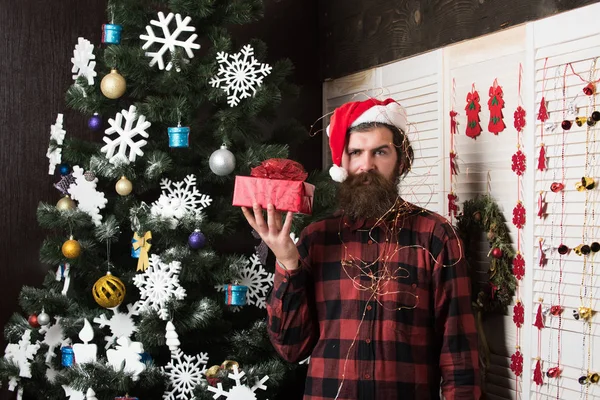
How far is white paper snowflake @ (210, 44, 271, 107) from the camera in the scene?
233cm

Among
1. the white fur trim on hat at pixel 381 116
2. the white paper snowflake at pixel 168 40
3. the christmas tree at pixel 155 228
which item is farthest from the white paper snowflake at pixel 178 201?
the white fur trim on hat at pixel 381 116

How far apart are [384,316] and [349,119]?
551mm

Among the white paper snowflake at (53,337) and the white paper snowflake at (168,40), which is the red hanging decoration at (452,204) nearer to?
the white paper snowflake at (168,40)

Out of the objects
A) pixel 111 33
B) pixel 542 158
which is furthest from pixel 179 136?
pixel 542 158

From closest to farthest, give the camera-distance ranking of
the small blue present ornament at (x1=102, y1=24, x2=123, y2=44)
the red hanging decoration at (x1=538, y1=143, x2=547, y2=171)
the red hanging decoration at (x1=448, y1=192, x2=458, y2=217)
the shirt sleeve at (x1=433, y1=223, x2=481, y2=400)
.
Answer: the shirt sleeve at (x1=433, y1=223, x2=481, y2=400) → the red hanging decoration at (x1=538, y1=143, x2=547, y2=171) → the small blue present ornament at (x1=102, y1=24, x2=123, y2=44) → the red hanging decoration at (x1=448, y1=192, x2=458, y2=217)

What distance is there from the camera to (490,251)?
85.7 inches

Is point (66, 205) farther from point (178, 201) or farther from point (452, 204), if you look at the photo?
point (452, 204)

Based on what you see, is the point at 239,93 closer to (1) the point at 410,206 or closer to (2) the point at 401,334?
(1) the point at 410,206

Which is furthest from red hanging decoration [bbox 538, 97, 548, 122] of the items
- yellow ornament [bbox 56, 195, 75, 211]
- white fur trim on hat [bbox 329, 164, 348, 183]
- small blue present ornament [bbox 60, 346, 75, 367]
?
small blue present ornament [bbox 60, 346, 75, 367]

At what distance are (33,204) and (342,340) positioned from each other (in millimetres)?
1434

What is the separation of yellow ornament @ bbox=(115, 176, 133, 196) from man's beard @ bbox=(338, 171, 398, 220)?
73 cm

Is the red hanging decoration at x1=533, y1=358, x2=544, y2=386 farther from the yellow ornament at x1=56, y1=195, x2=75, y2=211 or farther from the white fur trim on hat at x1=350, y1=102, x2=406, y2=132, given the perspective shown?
the yellow ornament at x1=56, y1=195, x2=75, y2=211

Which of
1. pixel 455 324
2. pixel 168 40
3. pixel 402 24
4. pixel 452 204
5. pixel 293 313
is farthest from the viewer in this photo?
pixel 402 24

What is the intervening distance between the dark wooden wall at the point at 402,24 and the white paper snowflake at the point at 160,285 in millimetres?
1220
